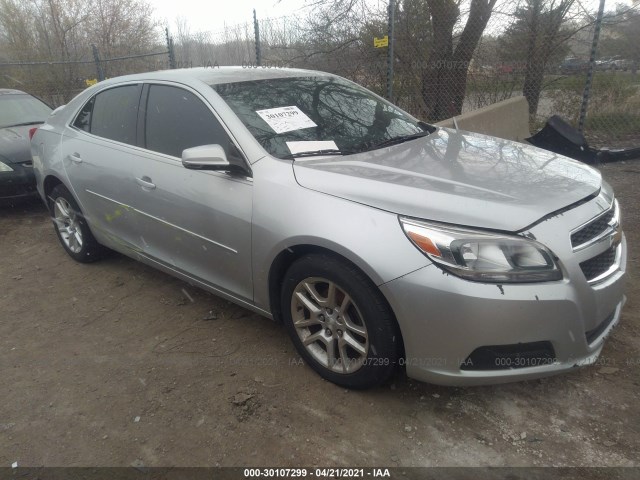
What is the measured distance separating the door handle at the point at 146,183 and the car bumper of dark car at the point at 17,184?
11.1 feet

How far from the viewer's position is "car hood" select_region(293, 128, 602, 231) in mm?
2178

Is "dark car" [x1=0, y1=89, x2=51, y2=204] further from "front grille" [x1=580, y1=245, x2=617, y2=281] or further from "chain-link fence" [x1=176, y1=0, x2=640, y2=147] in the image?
"front grille" [x1=580, y1=245, x2=617, y2=281]

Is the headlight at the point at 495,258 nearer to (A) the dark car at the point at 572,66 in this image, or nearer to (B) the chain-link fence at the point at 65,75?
(A) the dark car at the point at 572,66

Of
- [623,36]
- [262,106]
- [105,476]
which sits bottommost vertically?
[105,476]

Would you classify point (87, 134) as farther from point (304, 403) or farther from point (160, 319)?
point (304, 403)

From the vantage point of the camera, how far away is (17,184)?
583 centimetres

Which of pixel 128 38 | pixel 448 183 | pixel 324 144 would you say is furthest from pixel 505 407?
pixel 128 38

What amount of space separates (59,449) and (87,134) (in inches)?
102

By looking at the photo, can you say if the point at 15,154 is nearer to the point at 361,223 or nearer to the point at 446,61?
the point at 361,223

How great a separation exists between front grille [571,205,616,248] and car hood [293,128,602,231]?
134 millimetres

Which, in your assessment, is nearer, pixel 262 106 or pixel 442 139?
pixel 262 106

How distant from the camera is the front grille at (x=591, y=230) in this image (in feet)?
7.25

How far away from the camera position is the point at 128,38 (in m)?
18.0

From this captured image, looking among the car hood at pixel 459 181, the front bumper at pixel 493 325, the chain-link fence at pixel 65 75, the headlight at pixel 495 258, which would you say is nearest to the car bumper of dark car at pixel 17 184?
the car hood at pixel 459 181
